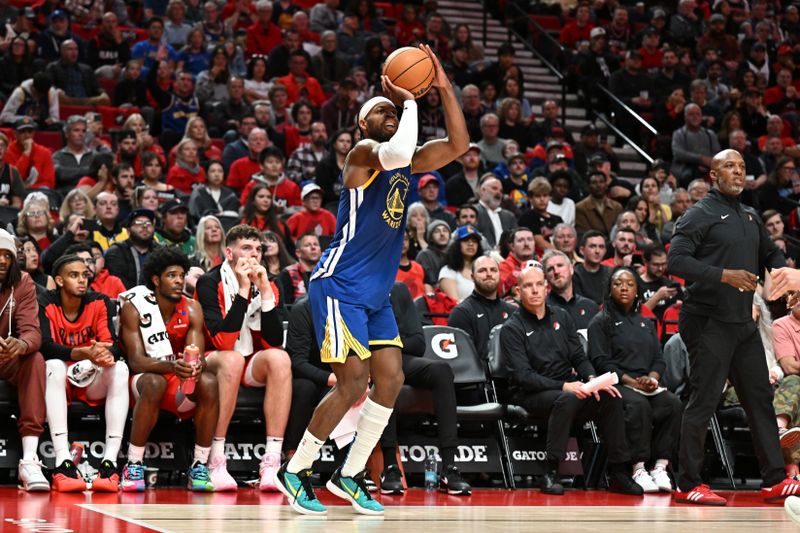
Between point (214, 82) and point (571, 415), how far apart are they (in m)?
8.03

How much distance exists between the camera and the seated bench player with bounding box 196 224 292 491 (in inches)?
298

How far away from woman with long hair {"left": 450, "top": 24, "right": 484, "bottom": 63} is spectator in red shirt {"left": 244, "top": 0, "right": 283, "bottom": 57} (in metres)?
2.70

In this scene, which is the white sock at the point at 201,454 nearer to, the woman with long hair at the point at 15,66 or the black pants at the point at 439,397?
the black pants at the point at 439,397

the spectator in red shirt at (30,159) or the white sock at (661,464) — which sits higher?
the spectator in red shirt at (30,159)

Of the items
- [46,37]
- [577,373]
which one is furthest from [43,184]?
[577,373]

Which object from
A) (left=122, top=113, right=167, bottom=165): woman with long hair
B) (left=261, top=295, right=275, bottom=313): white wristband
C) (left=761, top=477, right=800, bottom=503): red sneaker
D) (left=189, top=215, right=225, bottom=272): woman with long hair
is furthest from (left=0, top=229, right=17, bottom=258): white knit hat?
(left=761, top=477, right=800, bottom=503): red sneaker

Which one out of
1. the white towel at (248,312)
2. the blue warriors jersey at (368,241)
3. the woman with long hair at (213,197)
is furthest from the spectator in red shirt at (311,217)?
the blue warriors jersey at (368,241)

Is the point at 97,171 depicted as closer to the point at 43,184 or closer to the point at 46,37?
the point at 43,184

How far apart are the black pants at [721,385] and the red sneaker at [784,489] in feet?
0.21

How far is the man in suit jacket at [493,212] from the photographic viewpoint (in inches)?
480

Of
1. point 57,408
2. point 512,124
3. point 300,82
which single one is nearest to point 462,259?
point 57,408

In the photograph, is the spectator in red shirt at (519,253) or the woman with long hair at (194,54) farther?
the woman with long hair at (194,54)

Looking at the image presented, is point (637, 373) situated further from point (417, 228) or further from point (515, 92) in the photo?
point (515, 92)

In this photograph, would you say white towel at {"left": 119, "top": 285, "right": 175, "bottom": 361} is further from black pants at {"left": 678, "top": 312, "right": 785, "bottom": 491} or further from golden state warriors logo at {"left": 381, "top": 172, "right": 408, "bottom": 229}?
black pants at {"left": 678, "top": 312, "right": 785, "bottom": 491}
